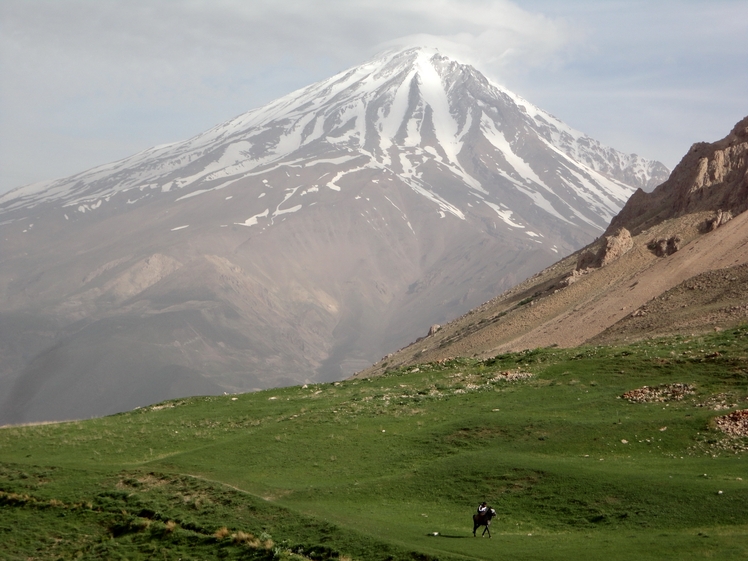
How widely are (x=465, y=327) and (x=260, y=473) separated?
146 feet

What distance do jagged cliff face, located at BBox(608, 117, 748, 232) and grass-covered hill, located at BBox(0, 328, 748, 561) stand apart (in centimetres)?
3155

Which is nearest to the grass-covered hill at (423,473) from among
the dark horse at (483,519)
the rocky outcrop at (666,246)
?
the dark horse at (483,519)

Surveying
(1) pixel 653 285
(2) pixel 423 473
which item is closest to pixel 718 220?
(1) pixel 653 285

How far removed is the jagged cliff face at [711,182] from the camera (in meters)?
62.4

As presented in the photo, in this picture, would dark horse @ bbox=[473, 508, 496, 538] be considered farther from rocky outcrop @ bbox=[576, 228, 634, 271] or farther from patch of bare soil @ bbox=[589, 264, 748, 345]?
rocky outcrop @ bbox=[576, 228, 634, 271]

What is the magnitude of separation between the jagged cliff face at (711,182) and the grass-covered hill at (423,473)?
3155 cm

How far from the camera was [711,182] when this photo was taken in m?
65.6

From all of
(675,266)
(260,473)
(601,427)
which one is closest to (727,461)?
(601,427)

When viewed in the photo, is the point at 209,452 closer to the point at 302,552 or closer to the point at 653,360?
the point at 302,552

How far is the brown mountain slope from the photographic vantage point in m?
46.4

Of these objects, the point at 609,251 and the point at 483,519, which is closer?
the point at 483,519

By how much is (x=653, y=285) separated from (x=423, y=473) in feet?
120

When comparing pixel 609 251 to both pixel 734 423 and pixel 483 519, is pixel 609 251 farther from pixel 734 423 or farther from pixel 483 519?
pixel 483 519

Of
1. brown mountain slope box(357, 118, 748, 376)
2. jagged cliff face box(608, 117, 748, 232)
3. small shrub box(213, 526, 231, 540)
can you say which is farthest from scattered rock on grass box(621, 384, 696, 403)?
jagged cliff face box(608, 117, 748, 232)
